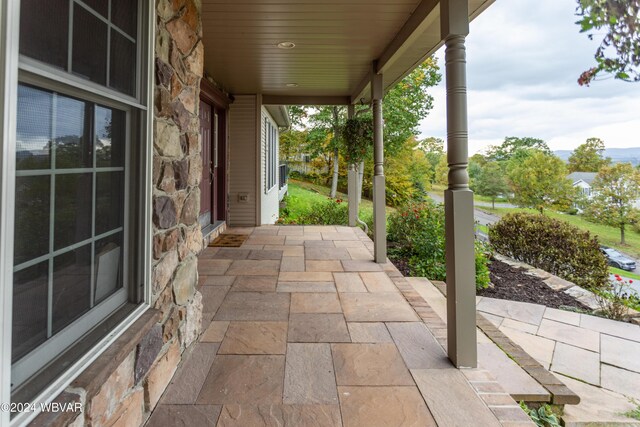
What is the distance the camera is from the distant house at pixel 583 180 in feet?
35.6

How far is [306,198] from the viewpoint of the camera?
533 inches

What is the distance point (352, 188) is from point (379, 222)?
2.29m

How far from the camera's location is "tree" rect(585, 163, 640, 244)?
8859mm

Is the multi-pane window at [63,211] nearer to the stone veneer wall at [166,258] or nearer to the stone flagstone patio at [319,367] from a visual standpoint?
the stone veneer wall at [166,258]

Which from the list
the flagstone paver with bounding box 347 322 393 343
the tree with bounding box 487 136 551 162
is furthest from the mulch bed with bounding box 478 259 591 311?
the tree with bounding box 487 136 551 162

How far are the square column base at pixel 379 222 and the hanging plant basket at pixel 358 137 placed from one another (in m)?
1.35

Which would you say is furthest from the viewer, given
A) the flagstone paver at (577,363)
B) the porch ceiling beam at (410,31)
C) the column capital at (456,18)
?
the porch ceiling beam at (410,31)

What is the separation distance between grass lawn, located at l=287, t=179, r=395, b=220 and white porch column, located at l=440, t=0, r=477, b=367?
6.57m

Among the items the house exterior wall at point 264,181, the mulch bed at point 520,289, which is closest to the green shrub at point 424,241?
the mulch bed at point 520,289

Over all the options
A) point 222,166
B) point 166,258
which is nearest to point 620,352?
point 166,258

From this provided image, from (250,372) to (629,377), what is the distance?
2758 millimetres

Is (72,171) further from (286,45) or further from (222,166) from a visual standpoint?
(222,166)

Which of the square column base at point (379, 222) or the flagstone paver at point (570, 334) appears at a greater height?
the square column base at point (379, 222)

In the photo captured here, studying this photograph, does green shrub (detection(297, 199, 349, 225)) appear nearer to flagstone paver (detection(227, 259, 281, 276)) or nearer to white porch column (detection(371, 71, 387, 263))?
white porch column (detection(371, 71, 387, 263))
